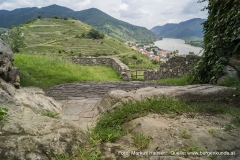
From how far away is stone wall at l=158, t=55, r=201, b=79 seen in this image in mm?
11252

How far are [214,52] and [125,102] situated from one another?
425 cm

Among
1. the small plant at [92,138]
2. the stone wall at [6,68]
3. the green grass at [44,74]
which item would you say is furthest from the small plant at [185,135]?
the green grass at [44,74]

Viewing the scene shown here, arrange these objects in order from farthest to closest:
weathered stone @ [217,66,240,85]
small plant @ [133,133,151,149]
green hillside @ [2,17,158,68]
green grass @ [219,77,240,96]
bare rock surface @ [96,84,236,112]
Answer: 1. green hillside @ [2,17,158,68]
2. weathered stone @ [217,66,240,85]
3. green grass @ [219,77,240,96]
4. bare rock surface @ [96,84,236,112]
5. small plant @ [133,133,151,149]

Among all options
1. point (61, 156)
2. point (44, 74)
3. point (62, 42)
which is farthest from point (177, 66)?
point (62, 42)

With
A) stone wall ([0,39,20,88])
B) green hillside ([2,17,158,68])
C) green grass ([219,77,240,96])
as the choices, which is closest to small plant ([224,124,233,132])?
green grass ([219,77,240,96])

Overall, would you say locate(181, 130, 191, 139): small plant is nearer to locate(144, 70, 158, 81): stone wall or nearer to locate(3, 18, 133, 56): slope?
locate(144, 70, 158, 81): stone wall

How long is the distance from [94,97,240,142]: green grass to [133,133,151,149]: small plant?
0.29m

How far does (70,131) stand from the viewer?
2.63 meters

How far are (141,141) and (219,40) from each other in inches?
203

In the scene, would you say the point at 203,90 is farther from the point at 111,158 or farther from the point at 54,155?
the point at 54,155

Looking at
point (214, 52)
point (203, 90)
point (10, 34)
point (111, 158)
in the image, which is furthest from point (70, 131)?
point (10, 34)

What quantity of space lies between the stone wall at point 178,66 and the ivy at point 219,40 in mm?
3886

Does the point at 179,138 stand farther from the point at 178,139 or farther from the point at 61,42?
the point at 61,42

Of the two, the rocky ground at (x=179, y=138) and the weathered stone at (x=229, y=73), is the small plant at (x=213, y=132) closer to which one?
the rocky ground at (x=179, y=138)
